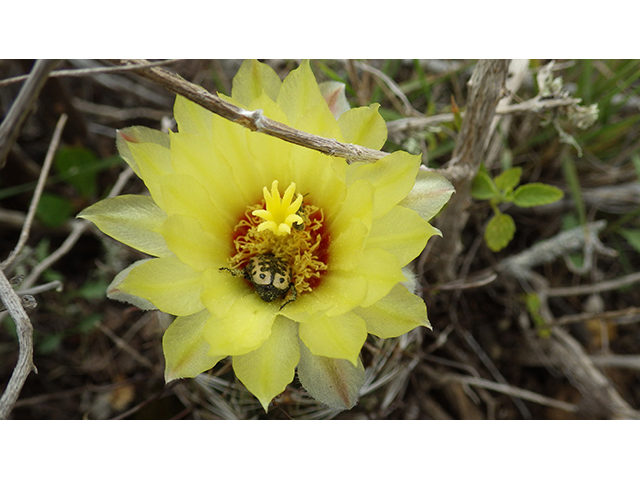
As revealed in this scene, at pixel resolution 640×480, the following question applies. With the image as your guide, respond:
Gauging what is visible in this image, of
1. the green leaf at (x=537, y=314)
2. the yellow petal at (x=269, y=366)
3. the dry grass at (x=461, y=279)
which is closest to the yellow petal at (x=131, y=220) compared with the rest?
the yellow petal at (x=269, y=366)

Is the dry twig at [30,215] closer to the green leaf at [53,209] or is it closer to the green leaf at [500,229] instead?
the green leaf at [53,209]

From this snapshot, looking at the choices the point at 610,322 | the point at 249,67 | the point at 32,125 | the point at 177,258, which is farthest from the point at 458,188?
the point at 32,125

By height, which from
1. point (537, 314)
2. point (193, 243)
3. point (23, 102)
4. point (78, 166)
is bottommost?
point (537, 314)

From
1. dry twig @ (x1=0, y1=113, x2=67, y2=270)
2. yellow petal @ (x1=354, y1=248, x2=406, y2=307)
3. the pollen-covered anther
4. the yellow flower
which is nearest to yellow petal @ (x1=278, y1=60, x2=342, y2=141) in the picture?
the yellow flower

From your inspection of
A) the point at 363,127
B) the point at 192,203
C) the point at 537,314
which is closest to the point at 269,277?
the point at 192,203

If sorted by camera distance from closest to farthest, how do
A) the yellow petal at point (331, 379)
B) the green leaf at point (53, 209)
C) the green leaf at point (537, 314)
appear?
the yellow petal at point (331, 379)
the green leaf at point (537, 314)
the green leaf at point (53, 209)

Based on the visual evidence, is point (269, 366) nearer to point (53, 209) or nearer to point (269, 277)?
point (269, 277)
